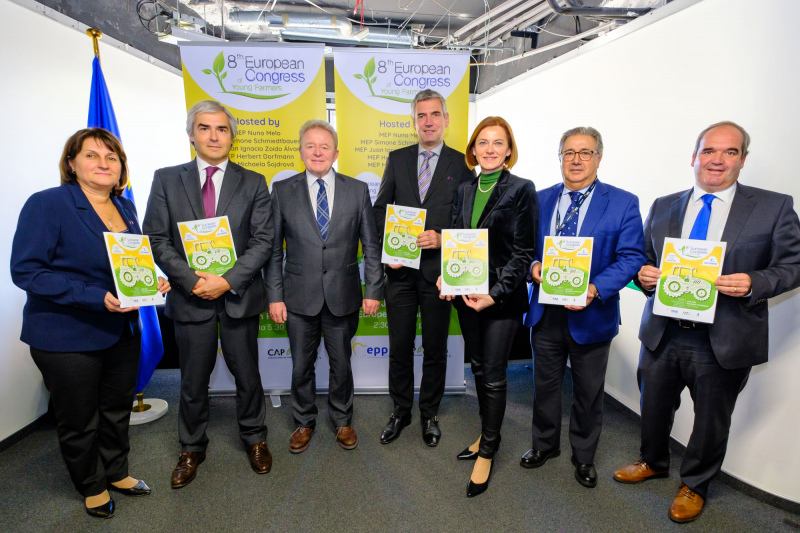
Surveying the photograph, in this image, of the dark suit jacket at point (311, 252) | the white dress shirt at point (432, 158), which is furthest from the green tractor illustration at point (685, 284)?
the dark suit jacket at point (311, 252)

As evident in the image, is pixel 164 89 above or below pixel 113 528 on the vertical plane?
above

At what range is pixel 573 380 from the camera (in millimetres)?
2428

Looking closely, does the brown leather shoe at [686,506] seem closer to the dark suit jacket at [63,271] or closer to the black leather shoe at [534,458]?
the black leather shoe at [534,458]

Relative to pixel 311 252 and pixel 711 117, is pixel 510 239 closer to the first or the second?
pixel 311 252

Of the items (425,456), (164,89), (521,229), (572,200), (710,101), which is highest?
(164,89)

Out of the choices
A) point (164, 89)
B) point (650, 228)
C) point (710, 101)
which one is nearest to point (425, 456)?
point (650, 228)

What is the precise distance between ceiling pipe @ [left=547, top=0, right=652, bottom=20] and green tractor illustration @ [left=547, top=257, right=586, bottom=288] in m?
2.27

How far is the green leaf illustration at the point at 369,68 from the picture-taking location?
10.7 feet

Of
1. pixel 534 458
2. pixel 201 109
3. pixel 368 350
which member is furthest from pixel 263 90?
pixel 534 458

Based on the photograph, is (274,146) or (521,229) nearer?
(521,229)

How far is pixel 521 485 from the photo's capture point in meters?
2.38

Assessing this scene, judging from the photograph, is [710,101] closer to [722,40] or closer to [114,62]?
[722,40]

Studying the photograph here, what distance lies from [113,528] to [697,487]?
301cm

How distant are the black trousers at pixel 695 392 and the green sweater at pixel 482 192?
116 cm
